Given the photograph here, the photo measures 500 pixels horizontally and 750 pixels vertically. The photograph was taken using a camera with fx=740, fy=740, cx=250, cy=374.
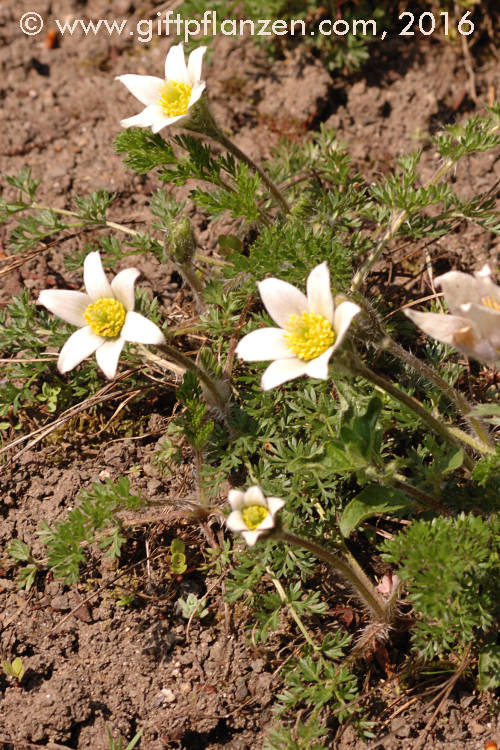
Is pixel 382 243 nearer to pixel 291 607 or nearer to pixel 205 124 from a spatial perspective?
pixel 205 124

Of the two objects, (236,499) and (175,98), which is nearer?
(236,499)

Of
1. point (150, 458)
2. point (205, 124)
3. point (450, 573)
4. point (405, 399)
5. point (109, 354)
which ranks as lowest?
point (150, 458)

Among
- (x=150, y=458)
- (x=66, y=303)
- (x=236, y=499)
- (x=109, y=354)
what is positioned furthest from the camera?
(x=150, y=458)

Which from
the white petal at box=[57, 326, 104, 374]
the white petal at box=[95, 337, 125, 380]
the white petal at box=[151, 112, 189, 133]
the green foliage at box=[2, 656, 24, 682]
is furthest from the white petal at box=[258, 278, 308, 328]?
the green foliage at box=[2, 656, 24, 682]

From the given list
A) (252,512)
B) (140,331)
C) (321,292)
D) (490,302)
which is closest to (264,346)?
(321,292)

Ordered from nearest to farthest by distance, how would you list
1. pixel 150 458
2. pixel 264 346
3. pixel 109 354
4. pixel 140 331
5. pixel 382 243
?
pixel 264 346 < pixel 140 331 < pixel 109 354 < pixel 382 243 < pixel 150 458

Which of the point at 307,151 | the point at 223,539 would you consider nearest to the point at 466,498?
the point at 223,539

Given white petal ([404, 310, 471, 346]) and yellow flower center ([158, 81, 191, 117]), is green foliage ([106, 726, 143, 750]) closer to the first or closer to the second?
white petal ([404, 310, 471, 346])

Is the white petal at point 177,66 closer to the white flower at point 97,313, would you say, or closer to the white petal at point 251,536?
the white flower at point 97,313
